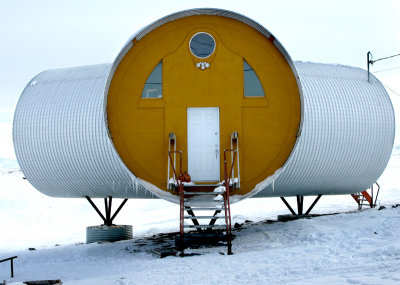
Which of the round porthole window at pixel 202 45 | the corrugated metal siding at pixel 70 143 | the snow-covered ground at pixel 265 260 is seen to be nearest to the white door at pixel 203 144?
the round porthole window at pixel 202 45

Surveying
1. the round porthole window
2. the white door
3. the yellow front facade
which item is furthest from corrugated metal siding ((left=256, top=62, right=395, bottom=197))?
the round porthole window

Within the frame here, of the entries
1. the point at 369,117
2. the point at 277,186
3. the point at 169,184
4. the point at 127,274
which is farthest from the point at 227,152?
the point at 369,117

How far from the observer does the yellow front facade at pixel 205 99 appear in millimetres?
10125

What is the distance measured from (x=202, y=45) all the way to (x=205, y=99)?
1.22 metres

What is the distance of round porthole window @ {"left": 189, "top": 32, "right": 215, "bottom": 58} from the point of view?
34.0ft

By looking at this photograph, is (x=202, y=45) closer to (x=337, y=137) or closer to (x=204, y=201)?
Answer: (x=204, y=201)

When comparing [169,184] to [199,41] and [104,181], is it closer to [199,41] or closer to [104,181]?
[199,41]

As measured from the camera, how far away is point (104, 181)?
14633 mm

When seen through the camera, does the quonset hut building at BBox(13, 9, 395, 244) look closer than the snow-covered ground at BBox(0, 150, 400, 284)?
No

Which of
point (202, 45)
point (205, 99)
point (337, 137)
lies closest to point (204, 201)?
point (205, 99)

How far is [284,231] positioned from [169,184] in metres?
3.78

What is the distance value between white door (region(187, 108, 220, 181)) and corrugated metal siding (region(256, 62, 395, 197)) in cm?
430

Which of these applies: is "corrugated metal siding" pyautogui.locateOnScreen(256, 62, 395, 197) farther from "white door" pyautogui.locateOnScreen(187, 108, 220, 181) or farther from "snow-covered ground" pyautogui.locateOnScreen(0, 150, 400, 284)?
"white door" pyautogui.locateOnScreen(187, 108, 220, 181)

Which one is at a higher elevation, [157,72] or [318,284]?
[157,72]
